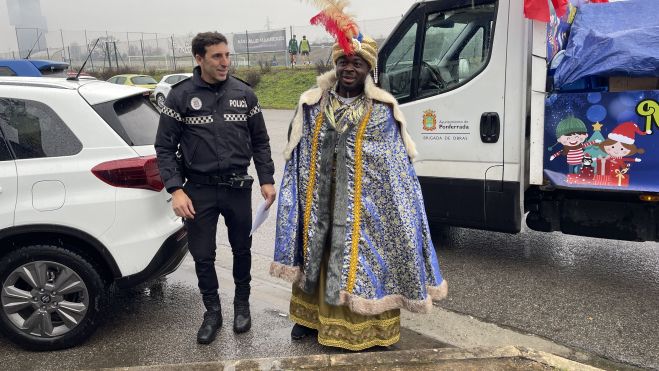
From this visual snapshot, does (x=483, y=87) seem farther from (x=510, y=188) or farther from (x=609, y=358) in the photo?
(x=609, y=358)

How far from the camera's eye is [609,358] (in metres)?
3.02

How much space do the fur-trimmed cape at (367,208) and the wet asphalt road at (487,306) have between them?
1.63 feet

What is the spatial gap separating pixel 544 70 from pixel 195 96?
8.07 ft

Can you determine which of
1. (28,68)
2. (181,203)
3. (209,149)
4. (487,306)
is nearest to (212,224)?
(181,203)

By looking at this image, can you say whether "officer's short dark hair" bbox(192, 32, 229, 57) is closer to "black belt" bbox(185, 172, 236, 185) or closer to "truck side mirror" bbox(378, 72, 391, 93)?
"black belt" bbox(185, 172, 236, 185)

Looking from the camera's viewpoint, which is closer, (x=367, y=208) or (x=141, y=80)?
(x=367, y=208)

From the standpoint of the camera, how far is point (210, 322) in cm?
333

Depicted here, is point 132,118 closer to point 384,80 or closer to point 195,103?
point 195,103

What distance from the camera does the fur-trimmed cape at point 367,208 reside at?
2.89 meters

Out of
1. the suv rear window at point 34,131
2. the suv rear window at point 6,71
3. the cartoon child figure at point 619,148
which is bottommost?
the cartoon child figure at point 619,148

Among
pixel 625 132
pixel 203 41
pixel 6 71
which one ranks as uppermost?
pixel 6 71

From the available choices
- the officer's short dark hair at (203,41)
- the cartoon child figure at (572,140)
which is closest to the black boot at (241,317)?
the officer's short dark hair at (203,41)

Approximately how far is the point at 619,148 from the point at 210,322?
2.92 meters

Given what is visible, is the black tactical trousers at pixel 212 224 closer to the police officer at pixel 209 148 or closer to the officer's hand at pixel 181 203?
the police officer at pixel 209 148
